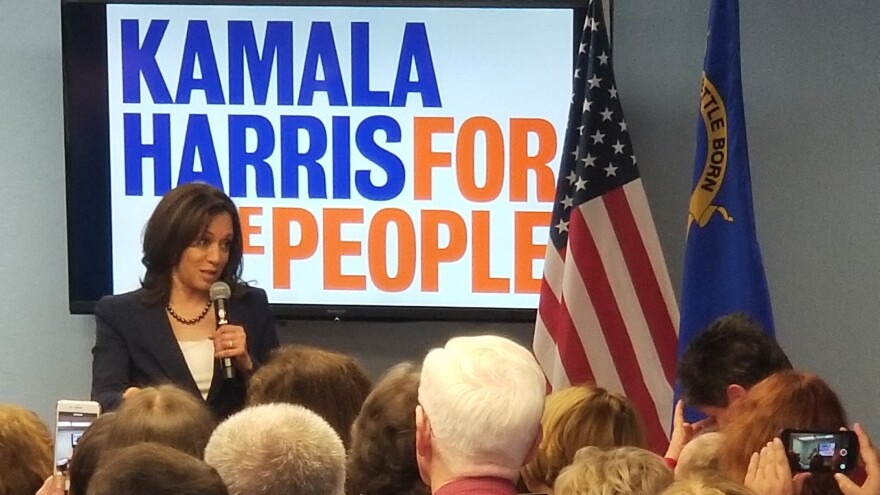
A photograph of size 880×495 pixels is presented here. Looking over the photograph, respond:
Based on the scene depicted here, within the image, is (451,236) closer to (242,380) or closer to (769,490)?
(242,380)

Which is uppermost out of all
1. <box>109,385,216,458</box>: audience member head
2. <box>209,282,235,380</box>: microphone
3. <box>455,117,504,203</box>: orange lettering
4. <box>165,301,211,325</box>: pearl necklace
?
<box>455,117,504,203</box>: orange lettering

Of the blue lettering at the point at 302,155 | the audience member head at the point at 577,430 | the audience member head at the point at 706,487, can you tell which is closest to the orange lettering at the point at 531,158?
the blue lettering at the point at 302,155

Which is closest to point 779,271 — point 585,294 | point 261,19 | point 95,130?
point 585,294

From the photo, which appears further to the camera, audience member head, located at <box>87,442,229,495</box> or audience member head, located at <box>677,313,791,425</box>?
audience member head, located at <box>677,313,791,425</box>

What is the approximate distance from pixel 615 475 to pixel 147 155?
2.86 m

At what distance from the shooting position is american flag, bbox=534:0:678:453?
3.90m

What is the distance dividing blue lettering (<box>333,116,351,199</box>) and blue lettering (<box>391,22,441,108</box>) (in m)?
0.20

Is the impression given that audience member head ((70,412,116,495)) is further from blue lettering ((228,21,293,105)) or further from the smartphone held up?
blue lettering ((228,21,293,105))

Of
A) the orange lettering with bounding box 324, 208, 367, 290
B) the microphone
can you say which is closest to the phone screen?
the microphone

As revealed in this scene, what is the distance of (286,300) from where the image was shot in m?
4.35

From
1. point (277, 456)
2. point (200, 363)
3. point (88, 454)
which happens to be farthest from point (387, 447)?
point (200, 363)

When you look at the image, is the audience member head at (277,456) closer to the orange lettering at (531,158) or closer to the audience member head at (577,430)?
the audience member head at (577,430)

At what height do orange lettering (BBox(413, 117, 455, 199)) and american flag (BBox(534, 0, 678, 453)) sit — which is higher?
orange lettering (BBox(413, 117, 455, 199))

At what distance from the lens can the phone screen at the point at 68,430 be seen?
8.05 ft
